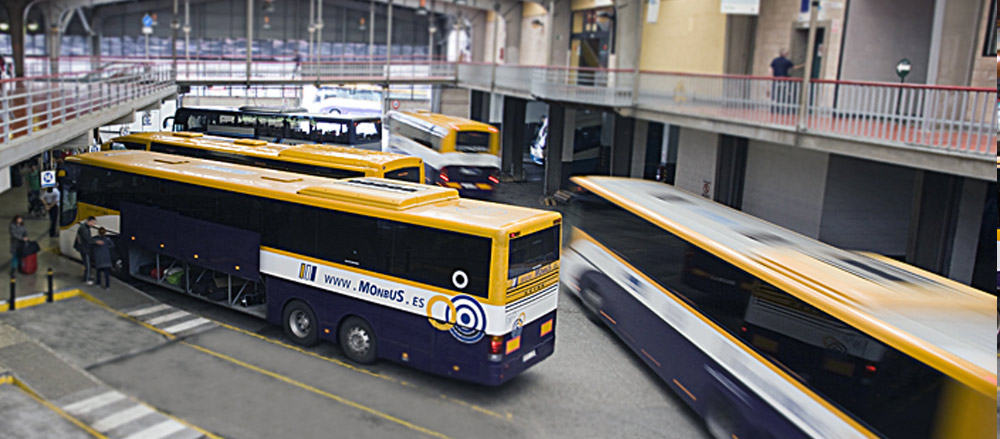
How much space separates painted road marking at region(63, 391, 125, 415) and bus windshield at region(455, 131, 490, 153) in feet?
58.8

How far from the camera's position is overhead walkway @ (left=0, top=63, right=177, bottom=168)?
13305mm

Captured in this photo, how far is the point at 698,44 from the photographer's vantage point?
24.7 m

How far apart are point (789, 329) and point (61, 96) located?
1619 cm

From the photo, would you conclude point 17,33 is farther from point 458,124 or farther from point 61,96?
point 458,124

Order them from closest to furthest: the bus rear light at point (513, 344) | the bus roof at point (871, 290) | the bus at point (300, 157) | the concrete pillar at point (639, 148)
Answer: the bus roof at point (871, 290) < the bus rear light at point (513, 344) < the bus at point (300, 157) < the concrete pillar at point (639, 148)

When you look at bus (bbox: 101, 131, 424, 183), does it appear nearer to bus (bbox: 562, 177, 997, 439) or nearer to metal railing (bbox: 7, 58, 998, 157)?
metal railing (bbox: 7, 58, 998, 157)

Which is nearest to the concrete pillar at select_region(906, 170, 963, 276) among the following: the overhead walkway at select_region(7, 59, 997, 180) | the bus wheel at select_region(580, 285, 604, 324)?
the overhead walkway at select_region(7, 59, 997, 180)

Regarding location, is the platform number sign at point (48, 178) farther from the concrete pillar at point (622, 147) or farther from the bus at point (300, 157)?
the concrete pillar at point (622, 147)

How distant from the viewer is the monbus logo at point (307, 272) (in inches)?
515

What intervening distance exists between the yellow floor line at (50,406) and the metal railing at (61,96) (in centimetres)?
397

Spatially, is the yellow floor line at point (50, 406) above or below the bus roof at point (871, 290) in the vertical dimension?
below

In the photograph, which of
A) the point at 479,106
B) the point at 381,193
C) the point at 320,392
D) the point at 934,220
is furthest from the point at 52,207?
the point at 479,106

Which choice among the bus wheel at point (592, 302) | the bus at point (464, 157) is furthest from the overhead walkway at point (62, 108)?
the bus wheel at point (592, 302)

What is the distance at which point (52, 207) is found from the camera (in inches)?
778
